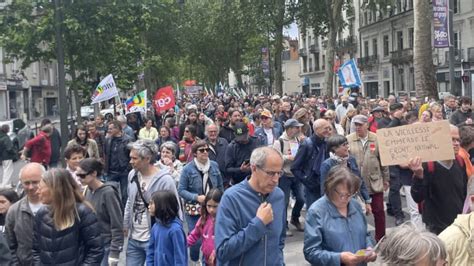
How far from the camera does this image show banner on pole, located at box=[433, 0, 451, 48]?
2039cm

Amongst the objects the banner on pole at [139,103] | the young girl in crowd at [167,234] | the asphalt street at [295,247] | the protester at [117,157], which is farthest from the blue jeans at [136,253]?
the banner on pole at [139,103]

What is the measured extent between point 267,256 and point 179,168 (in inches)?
154

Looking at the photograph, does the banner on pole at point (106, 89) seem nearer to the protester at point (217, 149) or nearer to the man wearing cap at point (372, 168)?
the protester at point (217, 149)

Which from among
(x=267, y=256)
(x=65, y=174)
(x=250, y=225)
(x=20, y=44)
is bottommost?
(x=267, y=256)

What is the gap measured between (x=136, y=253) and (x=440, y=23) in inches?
695

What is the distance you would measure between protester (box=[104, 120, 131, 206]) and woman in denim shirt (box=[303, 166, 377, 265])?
6.10 m

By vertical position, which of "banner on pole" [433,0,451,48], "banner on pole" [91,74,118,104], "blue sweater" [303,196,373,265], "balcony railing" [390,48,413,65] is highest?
"balcony railing" [390,48,413,65]

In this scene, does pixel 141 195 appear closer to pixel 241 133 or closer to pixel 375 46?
pixel 241 133

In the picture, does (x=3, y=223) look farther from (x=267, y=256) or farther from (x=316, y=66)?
(x=316, y=66)

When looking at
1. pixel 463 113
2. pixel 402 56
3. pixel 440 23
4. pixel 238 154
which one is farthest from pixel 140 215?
pixel 402 56

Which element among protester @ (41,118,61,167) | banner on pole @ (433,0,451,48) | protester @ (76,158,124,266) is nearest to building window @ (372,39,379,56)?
banner on pole @ (433,0,451,48)

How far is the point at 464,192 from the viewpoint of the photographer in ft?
17.0

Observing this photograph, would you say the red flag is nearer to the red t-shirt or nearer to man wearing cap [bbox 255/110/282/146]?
the red t-shirt

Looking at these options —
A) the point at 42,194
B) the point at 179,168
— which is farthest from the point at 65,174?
the point at 179,168
